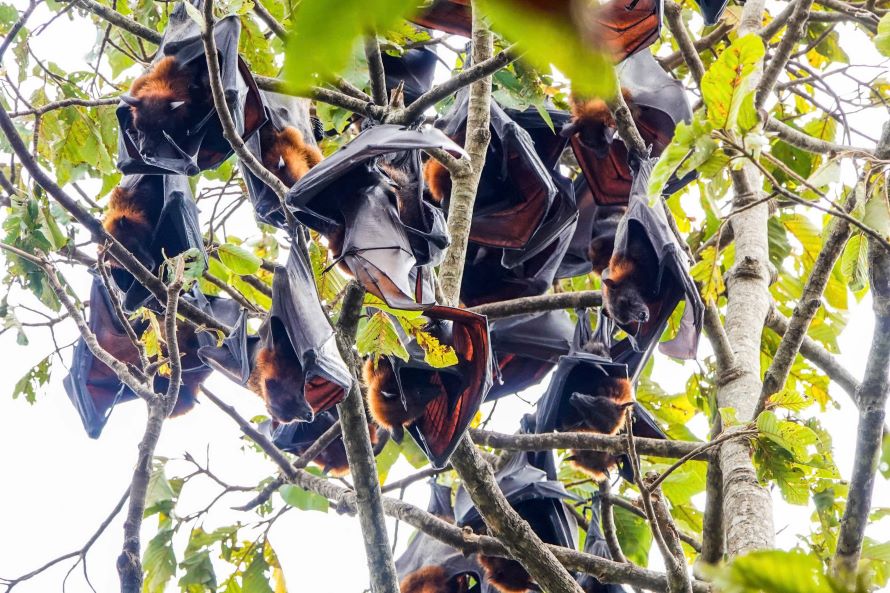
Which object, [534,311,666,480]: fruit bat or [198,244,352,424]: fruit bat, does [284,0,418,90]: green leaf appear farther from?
[534,311,666,480]: fruit bat

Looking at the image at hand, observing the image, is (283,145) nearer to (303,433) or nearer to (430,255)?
(430,255)

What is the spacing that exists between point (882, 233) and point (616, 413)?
9.00 feet

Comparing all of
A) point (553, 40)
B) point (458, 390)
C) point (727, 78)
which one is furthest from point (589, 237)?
point (553, 40)

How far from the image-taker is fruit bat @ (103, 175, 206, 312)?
16.5 feet

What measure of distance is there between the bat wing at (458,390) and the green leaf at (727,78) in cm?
114

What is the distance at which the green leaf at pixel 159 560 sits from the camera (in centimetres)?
501

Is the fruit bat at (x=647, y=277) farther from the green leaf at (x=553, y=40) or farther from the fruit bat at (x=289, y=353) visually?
the green leaf at (x=553, y=40)

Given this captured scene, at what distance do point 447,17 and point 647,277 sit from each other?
5.29 feet

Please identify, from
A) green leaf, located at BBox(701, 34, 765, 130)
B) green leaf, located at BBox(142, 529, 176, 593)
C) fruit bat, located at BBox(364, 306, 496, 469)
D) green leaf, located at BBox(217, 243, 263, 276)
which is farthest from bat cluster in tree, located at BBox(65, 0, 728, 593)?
green leaf, located at BBox(142, 529, 176, 593)

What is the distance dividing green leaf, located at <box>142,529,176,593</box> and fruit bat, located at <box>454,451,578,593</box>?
1.60m

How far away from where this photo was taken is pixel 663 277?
4.53 meters

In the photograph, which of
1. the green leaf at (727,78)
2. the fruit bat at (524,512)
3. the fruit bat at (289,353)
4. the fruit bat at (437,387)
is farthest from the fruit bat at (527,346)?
the green leaf at (727,78)

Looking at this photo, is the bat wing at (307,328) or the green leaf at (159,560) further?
the green leaf at (159,560)

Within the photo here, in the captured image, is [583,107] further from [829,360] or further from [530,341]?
[829,360]
